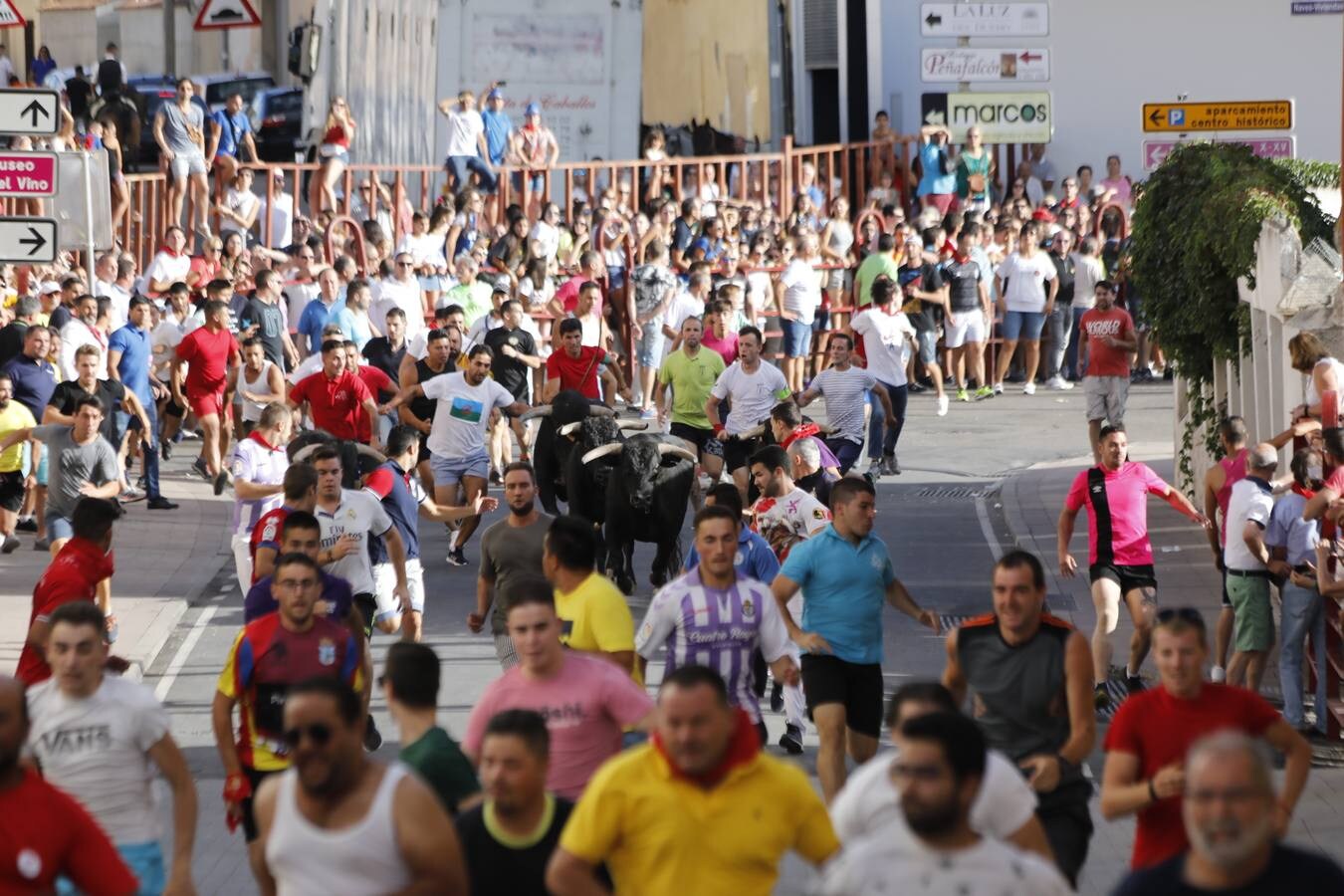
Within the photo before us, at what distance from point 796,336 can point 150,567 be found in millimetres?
10320

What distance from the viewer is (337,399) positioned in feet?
53.9

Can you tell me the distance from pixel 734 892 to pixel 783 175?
26.9m

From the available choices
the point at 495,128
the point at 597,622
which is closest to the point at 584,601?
the point at 597,622

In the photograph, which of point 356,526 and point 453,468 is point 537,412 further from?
point 356,526

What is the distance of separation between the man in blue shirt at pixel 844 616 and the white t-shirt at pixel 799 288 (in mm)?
15936

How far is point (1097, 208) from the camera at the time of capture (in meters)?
30.7

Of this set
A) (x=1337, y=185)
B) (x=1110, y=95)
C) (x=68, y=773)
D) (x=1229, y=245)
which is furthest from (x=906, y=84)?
(x=68, y=773)

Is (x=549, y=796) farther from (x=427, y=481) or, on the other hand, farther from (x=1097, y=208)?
(x=1097, y=208)

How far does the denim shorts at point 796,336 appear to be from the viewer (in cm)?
2658

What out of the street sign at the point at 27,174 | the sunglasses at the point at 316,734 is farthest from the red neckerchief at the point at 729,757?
the street sign at the point at 27,174

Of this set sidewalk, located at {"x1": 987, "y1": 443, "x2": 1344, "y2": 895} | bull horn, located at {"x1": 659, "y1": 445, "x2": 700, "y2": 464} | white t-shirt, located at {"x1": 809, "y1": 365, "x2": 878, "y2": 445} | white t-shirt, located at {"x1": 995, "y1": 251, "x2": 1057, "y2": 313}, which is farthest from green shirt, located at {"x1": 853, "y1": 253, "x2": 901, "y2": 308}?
bull horn, located at {"x1": 659, "y1": 445, "x2": 700, "y2": 464}

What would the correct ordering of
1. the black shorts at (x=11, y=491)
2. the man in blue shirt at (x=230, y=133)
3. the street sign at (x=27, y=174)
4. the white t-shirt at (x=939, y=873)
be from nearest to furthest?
the white t-shirt at (x=939, y=873) < the street sign at (x=27, y=174) < the black shorts at (x=11, y=491) < the man in blue shirt at (x=230, y=133)

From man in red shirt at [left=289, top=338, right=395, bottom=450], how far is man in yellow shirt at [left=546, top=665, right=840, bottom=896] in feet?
34.5

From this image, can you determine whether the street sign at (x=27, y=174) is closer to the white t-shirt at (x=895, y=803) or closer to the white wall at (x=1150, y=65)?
the white t-shirt at (x=895, y=803)
